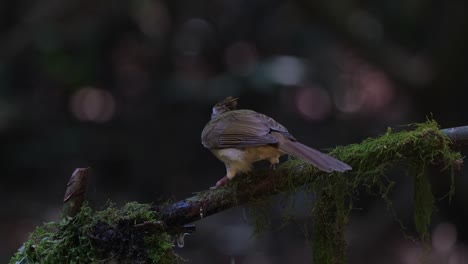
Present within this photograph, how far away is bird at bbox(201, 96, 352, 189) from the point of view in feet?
10.7

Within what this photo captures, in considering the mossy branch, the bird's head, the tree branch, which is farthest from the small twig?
the bird's head

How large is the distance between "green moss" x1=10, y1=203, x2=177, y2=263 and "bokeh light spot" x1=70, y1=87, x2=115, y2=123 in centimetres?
590

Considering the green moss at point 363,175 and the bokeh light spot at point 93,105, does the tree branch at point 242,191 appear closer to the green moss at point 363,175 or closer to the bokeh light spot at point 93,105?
the green moss at point 363,175

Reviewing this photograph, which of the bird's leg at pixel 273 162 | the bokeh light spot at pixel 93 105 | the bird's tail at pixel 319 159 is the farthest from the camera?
the bokeh light spot at pixel 93 105

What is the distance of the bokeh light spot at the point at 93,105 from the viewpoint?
8789 mm

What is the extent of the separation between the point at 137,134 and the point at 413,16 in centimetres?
325

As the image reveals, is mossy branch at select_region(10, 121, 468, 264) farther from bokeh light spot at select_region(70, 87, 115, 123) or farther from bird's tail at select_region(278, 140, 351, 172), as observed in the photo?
bokeh light spot at select_region(70, 87, 115, 123)

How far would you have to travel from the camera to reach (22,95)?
861 centimetres

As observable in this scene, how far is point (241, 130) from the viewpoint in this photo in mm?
3441

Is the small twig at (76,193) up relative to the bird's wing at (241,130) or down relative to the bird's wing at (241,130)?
down

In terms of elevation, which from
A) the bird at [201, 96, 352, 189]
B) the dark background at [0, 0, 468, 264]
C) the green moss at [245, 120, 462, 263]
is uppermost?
the dark background at [0, 0, 468, 264]

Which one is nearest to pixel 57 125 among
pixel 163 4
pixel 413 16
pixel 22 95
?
pixel 22 95

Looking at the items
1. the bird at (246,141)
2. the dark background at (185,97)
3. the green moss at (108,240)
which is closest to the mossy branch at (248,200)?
the green moss at (108,240)

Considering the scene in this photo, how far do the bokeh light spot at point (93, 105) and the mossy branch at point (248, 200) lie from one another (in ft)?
19.0
